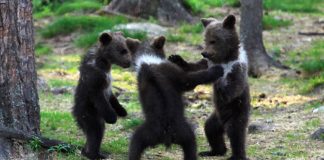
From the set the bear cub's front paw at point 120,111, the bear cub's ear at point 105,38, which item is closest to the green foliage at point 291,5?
the bear cub's front paw at point 120,111

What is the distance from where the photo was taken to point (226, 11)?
2112 cm

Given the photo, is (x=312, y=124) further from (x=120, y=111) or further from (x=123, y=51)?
(x=123, y=51)

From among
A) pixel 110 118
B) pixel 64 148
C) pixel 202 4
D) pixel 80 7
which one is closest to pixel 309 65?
pixel 110 118

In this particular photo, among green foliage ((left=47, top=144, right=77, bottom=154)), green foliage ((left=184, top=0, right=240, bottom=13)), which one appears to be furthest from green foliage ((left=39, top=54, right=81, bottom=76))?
green foliage ((left=47, top=144, right=77, bottom=154))

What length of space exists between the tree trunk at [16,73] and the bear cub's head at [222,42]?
1991 millimetres

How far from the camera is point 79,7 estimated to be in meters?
21.9

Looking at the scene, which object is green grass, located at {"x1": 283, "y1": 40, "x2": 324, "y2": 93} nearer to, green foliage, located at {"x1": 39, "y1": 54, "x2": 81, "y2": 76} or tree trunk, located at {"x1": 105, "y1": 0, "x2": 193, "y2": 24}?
tree trunk, located at {"x1": 105, "y1": 0, "x2": 193, "y2": 24}

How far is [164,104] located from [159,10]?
12.8 meters

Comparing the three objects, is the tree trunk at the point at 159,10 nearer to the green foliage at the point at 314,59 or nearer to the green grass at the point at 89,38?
the green grass at the point at 89,38

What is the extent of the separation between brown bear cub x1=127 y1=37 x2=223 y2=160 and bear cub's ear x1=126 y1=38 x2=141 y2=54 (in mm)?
746

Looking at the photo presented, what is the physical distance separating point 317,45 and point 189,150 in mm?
10175

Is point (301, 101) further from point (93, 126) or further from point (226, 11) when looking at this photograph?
point (226, 11)

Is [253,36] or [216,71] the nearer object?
[216,71]

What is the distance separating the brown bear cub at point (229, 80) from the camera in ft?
27.3
